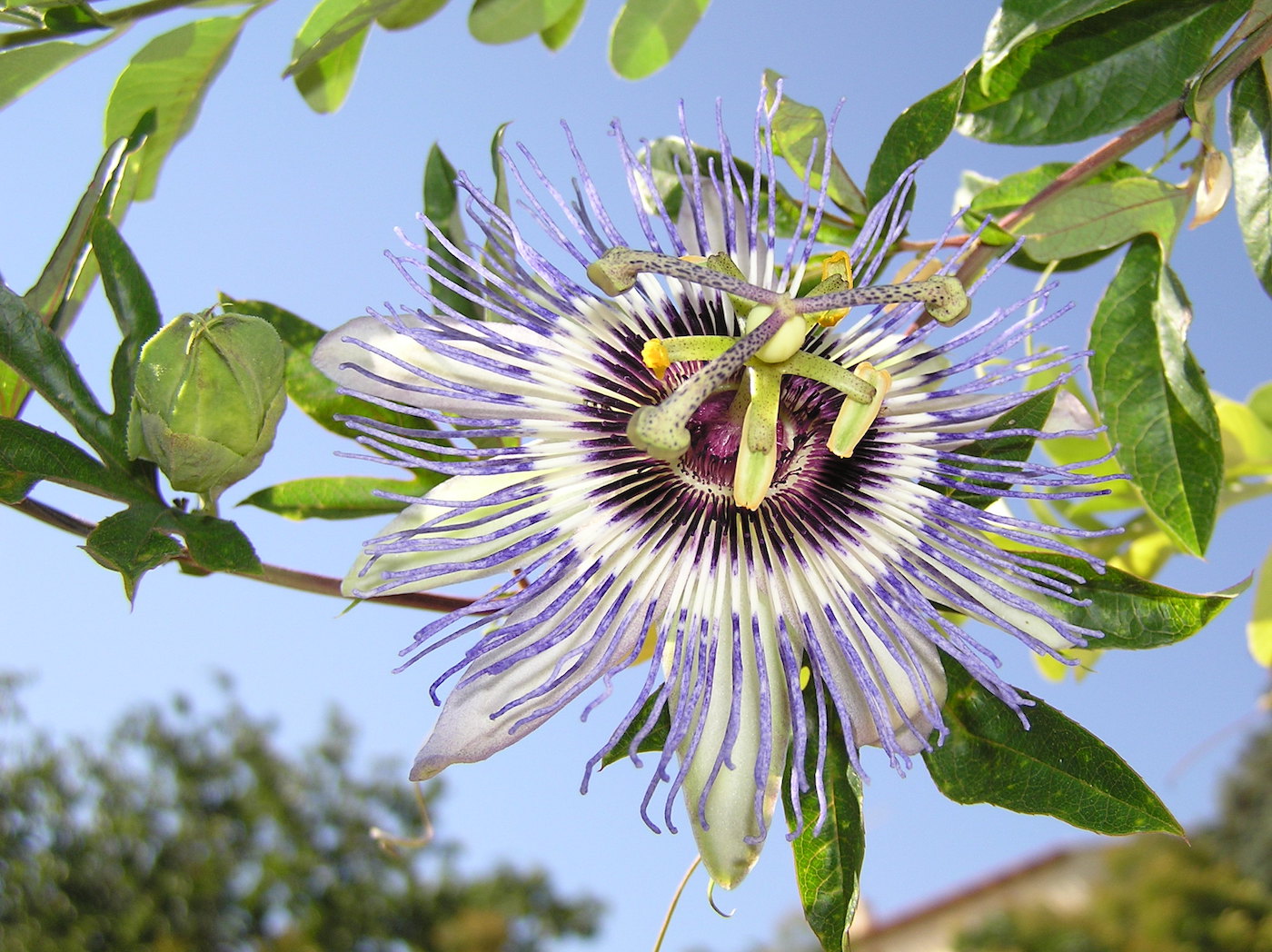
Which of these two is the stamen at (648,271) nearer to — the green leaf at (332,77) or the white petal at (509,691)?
the white petal at (509,691)

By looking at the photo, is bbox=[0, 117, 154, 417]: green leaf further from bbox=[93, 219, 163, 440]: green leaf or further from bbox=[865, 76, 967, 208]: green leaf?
bbox=[865, 76, 967, 208]: green leaf

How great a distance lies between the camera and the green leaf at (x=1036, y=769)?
2.72 feet

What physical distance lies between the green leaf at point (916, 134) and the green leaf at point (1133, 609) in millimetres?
356

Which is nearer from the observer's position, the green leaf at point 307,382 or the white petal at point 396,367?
the white petal at point 396,367

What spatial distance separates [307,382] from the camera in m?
1.05

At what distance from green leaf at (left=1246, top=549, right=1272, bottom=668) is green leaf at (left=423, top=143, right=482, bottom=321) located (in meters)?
1.16

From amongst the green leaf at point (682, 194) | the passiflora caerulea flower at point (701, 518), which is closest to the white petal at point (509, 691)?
the passiflora caerulea flower at point (701, 518)

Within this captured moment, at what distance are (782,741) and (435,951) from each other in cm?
1258

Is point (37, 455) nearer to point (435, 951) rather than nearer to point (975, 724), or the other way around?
point (975, 724)

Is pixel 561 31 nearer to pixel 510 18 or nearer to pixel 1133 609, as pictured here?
pixel 510 18

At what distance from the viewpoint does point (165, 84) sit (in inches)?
45.3

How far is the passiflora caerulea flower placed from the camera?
81 cm

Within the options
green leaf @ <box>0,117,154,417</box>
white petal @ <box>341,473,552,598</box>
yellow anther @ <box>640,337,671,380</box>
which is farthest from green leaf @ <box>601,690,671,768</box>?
green leaf @ <box>0,117,154,417</box>

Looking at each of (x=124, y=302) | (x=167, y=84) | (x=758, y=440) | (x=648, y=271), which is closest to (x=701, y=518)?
(x=758, y=440)
